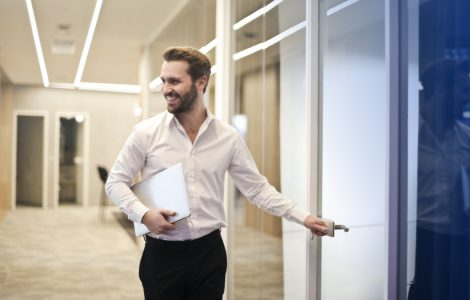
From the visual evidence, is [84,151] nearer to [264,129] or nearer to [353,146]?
[264,129]

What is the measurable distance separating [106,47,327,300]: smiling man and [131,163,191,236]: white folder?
0.06 m

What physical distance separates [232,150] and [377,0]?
0.83 meters

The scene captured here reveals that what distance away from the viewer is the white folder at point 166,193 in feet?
6.11

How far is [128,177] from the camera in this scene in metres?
1.98

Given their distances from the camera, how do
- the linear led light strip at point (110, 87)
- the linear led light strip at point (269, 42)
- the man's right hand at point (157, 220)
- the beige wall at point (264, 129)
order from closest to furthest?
the man's right hand at point (157, 220), the linear led light strip at point (269, 42), the beige wall at point (264, 129), the linear led light strip at point (110, 87)

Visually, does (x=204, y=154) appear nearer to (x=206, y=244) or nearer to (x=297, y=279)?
(x=206, y=244)

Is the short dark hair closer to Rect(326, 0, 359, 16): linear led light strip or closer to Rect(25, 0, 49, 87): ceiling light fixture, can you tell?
Rect(326, 0, 359, 16): linear led light strip

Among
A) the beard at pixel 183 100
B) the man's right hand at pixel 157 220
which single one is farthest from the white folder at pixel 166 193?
the beard at pixel 183 100

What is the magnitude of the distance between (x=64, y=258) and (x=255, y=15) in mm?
4323

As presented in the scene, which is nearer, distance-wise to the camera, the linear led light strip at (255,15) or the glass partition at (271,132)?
the glass partition at (271,132)

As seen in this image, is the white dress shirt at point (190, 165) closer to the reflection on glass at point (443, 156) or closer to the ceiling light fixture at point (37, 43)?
the reflection on glass at point (443, 156)

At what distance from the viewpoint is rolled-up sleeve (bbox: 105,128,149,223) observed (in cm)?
189

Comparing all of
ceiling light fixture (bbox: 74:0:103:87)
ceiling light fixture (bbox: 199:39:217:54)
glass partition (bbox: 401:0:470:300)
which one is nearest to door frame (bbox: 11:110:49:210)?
ceiling light fixture (bbox: 74:0:103:87)

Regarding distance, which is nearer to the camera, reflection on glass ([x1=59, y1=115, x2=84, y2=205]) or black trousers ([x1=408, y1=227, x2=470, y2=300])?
black trousers ([x1=408, y1=227, x2=470, y2=300])
